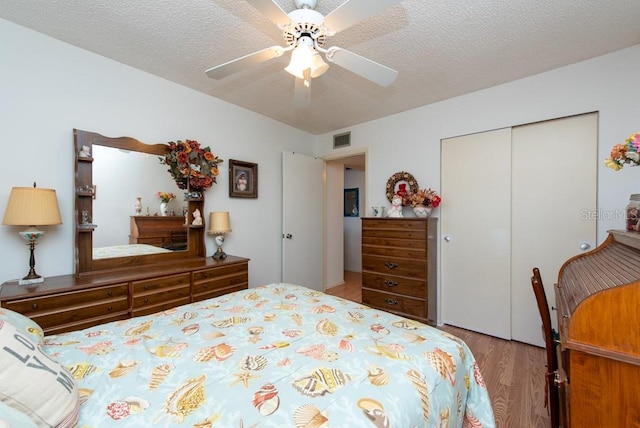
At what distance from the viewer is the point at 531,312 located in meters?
2.52

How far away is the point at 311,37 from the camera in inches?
57.2

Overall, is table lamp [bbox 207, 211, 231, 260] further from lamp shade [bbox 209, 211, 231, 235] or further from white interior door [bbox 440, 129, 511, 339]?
white interior door [bbox 440, 129, 511, 339]

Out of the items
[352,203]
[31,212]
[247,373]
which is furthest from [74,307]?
[352,203]

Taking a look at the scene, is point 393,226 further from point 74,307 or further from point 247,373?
point 74,307

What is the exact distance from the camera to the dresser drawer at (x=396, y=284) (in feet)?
9.31

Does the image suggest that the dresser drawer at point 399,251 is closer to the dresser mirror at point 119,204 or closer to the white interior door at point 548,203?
the white interior door at point 548,203

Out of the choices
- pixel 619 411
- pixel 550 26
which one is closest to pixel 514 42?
pixel 550 26

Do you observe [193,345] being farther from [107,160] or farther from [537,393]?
[537,393]

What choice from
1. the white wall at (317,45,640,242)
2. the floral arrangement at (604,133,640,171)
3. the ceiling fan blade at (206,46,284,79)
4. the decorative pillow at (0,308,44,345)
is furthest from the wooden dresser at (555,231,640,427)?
the decorative pillow at (0,308,44,345)

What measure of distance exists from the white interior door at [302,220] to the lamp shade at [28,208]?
7.54 feet

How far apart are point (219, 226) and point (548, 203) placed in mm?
3198

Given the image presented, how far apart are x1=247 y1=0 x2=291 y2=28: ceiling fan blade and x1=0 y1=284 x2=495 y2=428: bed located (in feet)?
4.90

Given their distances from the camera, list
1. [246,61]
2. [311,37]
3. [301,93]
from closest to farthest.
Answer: [311,37]
[246,61]
[301,93]

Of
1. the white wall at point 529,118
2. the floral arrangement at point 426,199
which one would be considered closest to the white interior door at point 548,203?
the white wall at point 529,118
